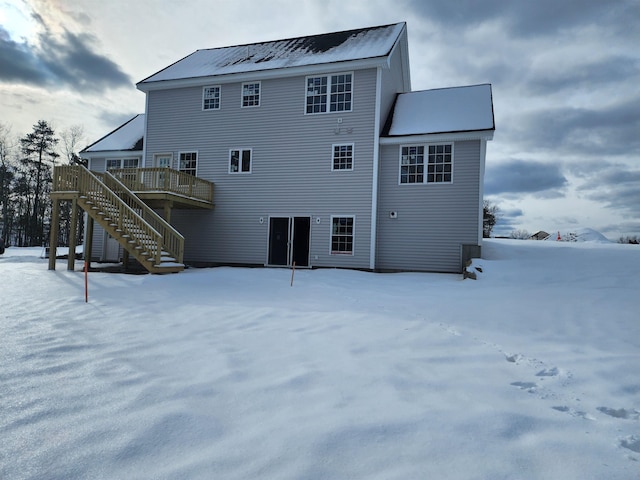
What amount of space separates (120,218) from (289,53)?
9567 millimetres

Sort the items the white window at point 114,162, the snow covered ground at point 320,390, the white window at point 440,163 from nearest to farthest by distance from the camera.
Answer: the snow covered ground at point 320,390 < the white window at point 440,163 < the white window at point 114,162

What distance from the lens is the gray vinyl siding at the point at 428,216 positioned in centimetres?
1373

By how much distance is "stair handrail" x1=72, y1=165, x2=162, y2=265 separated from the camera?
11953mm

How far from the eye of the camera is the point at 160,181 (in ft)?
46.7

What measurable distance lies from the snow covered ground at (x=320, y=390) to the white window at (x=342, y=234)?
24.4ft

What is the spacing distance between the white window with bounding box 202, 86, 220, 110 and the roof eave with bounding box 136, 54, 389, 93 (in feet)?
0.88

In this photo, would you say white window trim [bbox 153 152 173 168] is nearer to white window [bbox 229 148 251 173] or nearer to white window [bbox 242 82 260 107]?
white window [bbox 229 148 251 173]

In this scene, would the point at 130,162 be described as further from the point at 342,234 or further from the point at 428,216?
the point at 428,216

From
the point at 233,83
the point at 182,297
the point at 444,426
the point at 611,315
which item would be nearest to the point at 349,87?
the point at 233,83

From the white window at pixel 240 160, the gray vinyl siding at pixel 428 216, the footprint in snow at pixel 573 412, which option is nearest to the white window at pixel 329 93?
the gray vinyl siding at pixel 428 216

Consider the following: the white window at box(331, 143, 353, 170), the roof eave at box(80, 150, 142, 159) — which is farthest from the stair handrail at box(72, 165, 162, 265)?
the white window at box(331, 143, 353, 170)

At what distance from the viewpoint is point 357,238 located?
14430 millimetres

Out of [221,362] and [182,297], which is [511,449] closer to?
[221,362]

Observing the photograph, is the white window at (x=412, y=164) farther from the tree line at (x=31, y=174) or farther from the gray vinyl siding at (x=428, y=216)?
the tree line at (x=31, y=174)
